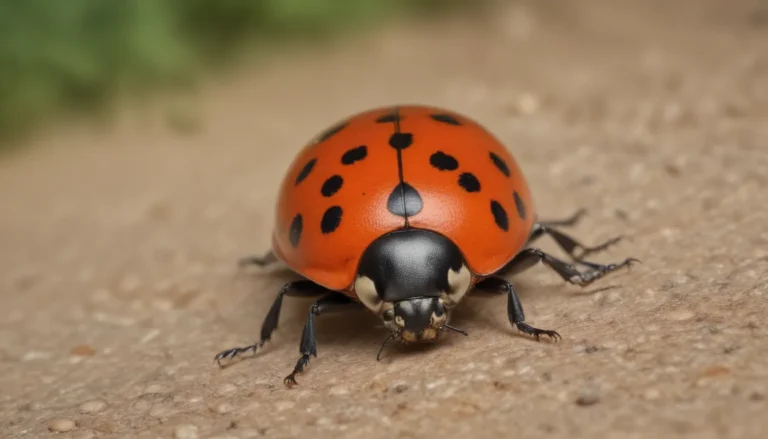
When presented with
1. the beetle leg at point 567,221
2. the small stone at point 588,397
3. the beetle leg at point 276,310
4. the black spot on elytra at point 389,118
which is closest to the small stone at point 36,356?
the beetle leg at point 276,310

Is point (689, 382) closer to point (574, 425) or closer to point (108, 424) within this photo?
point (574, 425)

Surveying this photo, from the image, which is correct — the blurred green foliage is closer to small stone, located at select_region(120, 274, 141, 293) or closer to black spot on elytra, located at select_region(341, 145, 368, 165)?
small stone, located at select_region(120, 274, 141, 293)

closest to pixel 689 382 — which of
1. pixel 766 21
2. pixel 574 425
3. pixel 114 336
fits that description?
pixel 574 425

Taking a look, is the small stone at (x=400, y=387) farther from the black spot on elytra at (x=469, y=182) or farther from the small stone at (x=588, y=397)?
the black spot on elytra at (x=469, y=182)

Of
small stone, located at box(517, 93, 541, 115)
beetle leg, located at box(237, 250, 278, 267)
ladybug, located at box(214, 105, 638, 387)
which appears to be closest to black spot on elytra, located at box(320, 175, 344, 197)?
ladybug, located at box(214, 105, 638, 387)

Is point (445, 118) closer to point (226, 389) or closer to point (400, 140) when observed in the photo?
point (400, 140)

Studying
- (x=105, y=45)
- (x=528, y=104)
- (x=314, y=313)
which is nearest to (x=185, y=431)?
(x=314, y=313)
